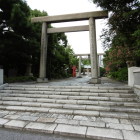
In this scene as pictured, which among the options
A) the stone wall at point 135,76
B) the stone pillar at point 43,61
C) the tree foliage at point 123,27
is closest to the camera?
the stone wall at point 135,76

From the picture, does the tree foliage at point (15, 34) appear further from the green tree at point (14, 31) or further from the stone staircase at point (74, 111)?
the stone staircase at point (74, 111)

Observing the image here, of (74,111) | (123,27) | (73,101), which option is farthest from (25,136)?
(123,27)

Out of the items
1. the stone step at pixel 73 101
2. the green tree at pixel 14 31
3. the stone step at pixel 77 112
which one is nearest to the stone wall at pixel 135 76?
the stone step at pixel 73 101

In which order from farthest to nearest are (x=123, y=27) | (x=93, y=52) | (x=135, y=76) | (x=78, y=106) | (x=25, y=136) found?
(x=93, y=52) < (x=123, y=27) < (x=135, y=76) < (x=78, y=106) < (x=25, y=136)

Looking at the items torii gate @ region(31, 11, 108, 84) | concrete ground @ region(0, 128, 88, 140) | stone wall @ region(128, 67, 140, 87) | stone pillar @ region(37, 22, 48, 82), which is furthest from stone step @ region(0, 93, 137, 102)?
stone pillar @ region(37, 22, 48, 82)

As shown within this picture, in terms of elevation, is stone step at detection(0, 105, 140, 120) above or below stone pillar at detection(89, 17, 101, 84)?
below

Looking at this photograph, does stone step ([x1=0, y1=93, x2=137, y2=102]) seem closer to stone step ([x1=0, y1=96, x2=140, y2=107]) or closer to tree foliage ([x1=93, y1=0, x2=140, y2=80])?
stone step ([x1=0, y1=96, x2=140, y2=107])

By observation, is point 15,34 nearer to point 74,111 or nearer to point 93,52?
point 93,52

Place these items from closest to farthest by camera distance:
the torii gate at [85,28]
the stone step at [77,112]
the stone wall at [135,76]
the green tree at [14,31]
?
the stone step at [77,112], the stone wall at [135,76], the green tree at [14,31], the torii gate at [85,28]

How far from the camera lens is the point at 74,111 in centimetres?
405

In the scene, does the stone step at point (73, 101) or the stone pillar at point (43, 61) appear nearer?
the stone step at point (73, 101)

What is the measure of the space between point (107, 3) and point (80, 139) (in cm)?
706

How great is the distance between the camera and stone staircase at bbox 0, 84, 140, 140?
297 cm

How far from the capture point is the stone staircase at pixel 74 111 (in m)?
2.97
